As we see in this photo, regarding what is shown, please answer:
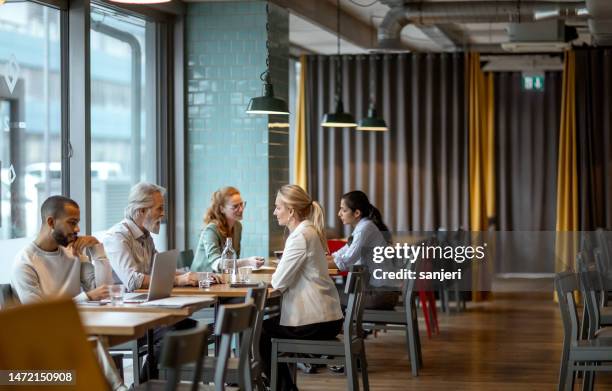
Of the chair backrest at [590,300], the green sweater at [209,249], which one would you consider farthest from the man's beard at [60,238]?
the chair backrest at [590,300]

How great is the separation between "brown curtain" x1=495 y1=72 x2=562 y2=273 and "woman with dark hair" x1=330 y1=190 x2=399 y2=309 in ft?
27.7

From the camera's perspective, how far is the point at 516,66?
12.8 m

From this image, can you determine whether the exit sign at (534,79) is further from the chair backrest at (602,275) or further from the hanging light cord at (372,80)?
the chair backrest at (602,275)

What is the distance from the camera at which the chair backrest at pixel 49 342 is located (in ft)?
10.8

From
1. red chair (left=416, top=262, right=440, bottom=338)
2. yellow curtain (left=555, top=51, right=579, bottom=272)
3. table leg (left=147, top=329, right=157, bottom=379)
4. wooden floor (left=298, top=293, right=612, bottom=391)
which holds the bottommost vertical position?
wooden floor (left=298, top=293, right=612, bottom=391)

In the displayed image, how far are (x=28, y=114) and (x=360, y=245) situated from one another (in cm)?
279

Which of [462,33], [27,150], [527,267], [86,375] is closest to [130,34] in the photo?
[27,150]

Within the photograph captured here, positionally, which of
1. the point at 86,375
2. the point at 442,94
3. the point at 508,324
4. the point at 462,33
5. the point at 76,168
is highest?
the point at 462,33

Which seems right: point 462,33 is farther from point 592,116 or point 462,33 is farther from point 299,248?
point 299,248

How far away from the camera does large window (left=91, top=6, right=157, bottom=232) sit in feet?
26.5

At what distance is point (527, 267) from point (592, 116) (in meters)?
5.14

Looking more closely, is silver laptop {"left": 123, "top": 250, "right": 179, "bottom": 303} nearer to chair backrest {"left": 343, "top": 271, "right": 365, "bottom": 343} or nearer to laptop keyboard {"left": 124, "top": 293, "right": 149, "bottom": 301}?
laptop keyboard {"left": 124, "top": 293, "right": 149, "bottom": 301}

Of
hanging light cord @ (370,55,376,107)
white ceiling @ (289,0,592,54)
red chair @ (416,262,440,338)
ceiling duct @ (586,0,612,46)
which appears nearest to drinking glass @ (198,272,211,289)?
red chair @ (416,262,440,338)

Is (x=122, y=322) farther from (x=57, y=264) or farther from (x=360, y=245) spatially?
(x=360, y=245)
